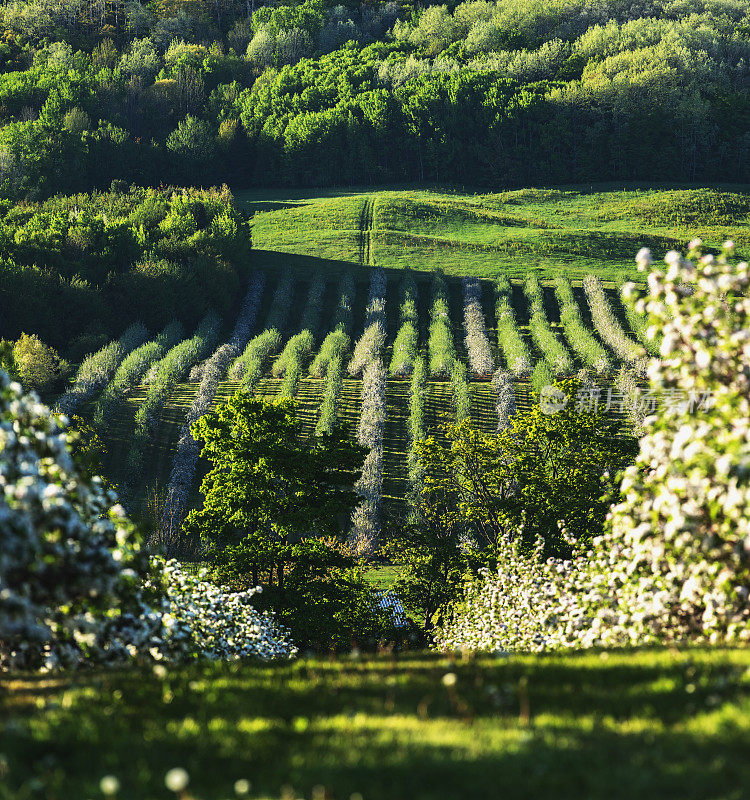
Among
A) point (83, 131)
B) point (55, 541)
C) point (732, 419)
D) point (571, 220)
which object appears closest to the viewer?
point (55, 541)

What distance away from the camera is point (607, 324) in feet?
226

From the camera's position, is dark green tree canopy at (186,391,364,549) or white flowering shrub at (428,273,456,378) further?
white flowering shrub at (428,273,456,378)

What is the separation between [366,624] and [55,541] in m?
23.8

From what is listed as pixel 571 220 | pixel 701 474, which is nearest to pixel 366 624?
pixel 701 474

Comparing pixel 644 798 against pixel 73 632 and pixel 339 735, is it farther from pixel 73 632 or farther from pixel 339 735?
pixel 73 632

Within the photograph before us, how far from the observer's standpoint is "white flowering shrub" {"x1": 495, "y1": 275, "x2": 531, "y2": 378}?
61.2m

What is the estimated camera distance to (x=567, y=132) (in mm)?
121875

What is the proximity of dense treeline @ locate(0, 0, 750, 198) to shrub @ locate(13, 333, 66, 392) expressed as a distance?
5136 centimetres

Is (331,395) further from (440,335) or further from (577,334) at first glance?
(577,334)

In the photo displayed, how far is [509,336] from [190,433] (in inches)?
1099

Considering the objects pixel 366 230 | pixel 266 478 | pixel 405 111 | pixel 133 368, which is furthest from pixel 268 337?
pixel 405 111

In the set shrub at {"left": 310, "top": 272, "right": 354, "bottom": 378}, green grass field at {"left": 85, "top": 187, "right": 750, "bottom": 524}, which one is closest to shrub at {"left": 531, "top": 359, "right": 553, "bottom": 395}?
green grass field at {"left": 85, "top": 187, "right": 750, "bottom": 524}

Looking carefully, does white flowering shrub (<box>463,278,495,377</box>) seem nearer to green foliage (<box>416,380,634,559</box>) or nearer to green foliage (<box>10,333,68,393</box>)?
green foliage (<box>416,380,634,559</box>)

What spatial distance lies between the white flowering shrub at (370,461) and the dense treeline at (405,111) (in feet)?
216
